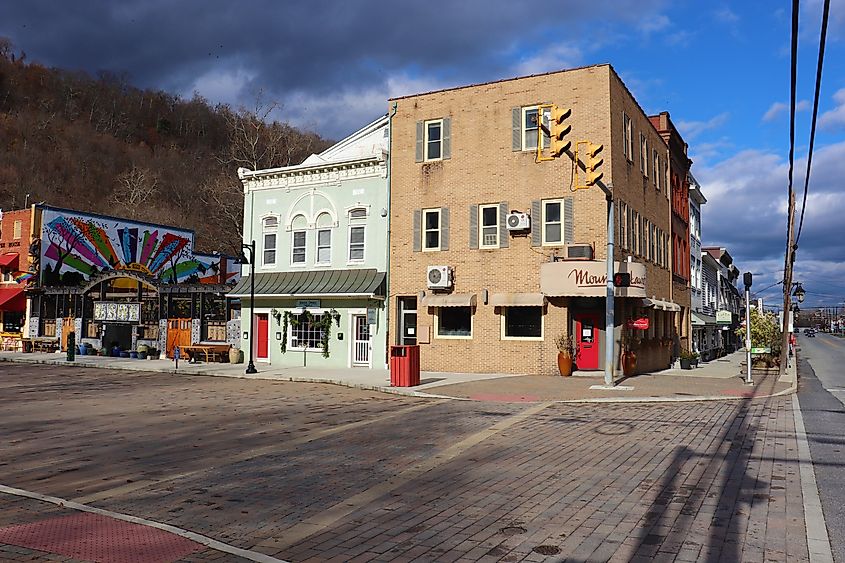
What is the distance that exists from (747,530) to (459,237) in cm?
2005

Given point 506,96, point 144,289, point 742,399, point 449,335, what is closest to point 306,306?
point 449,335

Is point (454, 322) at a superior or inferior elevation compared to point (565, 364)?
superior

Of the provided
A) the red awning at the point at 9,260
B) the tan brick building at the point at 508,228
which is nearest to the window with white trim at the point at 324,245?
the tan brick building at the point at 508,228

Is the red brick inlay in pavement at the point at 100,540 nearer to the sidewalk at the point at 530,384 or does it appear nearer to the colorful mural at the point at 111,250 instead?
the sidewalk at the point at 530,384

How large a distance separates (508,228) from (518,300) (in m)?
2.59

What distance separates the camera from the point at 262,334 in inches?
1198

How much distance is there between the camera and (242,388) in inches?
833

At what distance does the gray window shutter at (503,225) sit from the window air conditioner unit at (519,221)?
62 centimetres

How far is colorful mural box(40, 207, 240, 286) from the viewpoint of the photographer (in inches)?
1636

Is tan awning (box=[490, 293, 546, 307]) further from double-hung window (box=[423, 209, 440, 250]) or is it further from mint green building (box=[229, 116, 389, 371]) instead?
mint green building (box=[229, 116, 389, 371])

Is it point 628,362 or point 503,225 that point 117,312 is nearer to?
point 503,225

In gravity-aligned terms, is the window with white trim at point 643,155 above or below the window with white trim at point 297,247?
above

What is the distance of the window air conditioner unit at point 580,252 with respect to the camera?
23.3 metres

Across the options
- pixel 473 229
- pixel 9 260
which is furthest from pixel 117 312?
pixel 473 229
